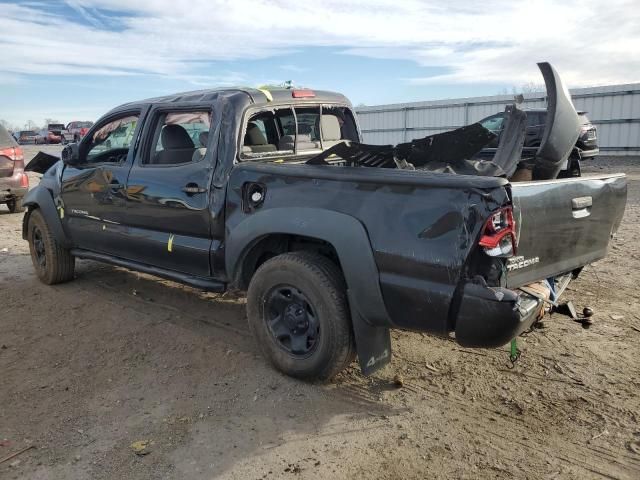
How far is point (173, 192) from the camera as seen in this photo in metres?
4.19

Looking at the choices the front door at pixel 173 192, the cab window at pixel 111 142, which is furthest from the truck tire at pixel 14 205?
the front door at pixel 173 192

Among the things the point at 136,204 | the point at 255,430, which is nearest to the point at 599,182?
the point at 255,430

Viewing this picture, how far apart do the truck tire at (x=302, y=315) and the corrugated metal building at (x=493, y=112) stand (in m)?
17.1

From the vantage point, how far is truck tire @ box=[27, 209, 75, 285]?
5730mm

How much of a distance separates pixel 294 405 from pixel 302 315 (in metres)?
0.57

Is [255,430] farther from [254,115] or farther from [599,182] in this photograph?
[599,182]

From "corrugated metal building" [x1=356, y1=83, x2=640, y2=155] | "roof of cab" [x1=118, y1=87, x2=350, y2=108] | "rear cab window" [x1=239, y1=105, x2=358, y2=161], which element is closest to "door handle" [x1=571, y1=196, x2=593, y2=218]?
"rear cab window" [x1=239, y1=105, x2=358, y2=161]

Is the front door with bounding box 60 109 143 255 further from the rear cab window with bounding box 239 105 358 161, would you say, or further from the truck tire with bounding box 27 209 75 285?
the rear cab window with bounding box 239 105 358 161

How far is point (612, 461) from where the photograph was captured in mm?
2758

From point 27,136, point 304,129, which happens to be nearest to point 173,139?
point 304,129

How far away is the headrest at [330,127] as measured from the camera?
4.95m

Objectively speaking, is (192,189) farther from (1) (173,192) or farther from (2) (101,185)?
(2) (101,185)

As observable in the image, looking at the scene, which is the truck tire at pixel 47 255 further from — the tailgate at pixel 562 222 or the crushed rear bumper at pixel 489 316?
the tailgate at pixel 562 222

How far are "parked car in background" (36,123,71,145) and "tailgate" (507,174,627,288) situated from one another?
42.0 metres
